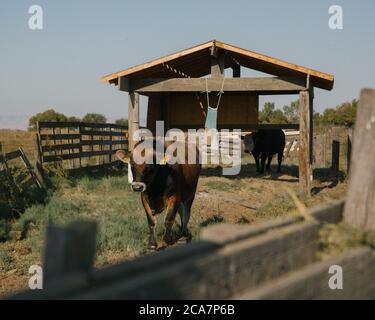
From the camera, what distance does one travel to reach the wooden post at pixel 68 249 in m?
1.74

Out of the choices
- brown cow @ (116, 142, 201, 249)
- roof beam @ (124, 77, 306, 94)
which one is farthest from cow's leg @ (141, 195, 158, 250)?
roof beam @ (124, 77, 306, 94)

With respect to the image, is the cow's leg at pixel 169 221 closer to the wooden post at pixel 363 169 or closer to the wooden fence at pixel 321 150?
the wooden post at pixel 363 169

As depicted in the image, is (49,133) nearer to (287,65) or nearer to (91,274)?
(287,65)

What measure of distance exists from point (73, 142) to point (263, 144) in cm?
748

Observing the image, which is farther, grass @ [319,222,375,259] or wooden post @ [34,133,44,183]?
wooden post @ [34,133,44,183]

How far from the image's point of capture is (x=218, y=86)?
13258 millimetres

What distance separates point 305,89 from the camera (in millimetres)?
→ 13195

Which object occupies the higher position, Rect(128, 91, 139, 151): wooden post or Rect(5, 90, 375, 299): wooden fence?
Rect(128, 91, 139, 151): wooden post

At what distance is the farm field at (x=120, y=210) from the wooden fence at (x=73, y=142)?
32.2 inches

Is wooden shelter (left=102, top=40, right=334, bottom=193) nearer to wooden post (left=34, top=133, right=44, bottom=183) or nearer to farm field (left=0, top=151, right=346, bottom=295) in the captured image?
farm field (left=0, top=151, right=346, bottom=295)

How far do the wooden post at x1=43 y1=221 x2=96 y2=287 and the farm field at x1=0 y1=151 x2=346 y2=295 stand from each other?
2.09m

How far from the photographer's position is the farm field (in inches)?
291
